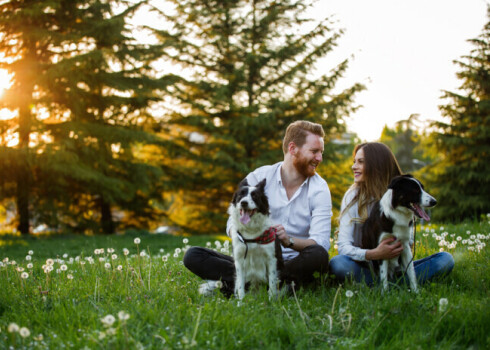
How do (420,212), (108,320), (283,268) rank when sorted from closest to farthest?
(108,320) → (420,212) → (283,268)

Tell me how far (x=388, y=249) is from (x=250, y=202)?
1.39 m

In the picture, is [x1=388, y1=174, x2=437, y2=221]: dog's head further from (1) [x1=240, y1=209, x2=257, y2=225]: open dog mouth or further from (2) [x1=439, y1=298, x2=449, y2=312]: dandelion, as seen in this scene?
(1) [x1=240, y1=209, x2=257, y2=225]: open dog mouth

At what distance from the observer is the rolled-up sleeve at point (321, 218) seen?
461 cm

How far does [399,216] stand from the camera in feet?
13.2

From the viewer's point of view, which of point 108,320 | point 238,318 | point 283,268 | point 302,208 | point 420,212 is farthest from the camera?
point 302,208

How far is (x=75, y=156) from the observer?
47.6 feet

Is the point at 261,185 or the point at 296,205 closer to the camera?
the point at 261,185

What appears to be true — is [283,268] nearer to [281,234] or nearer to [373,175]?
[281,234]

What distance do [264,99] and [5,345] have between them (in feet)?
59.2

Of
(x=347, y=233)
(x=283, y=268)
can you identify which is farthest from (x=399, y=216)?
(x=283, y=268)

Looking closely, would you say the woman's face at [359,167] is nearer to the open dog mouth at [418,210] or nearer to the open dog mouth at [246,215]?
the open dog mouth at [418,210]

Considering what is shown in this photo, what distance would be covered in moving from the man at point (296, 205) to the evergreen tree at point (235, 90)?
46.3ft

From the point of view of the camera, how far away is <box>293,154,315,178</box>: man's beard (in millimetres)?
4785

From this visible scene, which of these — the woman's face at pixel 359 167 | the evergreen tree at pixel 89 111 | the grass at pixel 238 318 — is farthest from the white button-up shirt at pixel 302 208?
the evergreen tree at pixel 89 111
